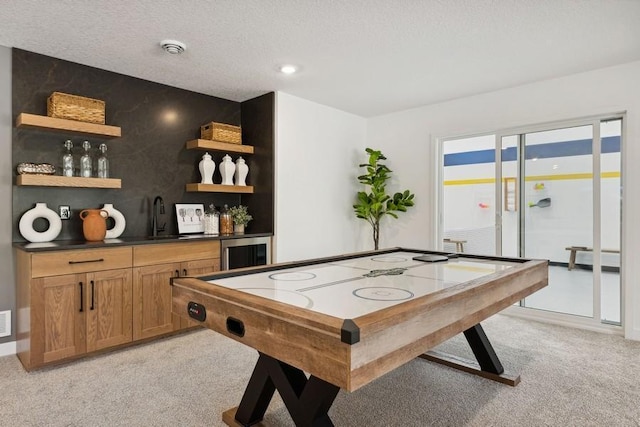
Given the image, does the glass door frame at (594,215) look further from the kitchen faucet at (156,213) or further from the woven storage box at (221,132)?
the kitchen faucet at (156,213)

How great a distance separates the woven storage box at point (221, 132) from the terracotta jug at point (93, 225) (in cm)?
137

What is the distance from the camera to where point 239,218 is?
417cm

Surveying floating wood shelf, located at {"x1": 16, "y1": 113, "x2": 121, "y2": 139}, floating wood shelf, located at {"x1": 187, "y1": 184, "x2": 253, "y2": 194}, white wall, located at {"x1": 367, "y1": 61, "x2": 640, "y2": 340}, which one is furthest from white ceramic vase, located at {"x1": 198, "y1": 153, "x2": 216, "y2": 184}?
white wall, located at {"x1": 367, "y1": 61, "x2": 640, "y2": 340}

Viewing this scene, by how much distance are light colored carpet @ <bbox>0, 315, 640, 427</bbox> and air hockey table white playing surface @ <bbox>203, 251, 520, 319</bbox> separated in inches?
30.5

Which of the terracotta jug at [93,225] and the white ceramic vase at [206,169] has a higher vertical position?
the white ceramic vase at [206,169]

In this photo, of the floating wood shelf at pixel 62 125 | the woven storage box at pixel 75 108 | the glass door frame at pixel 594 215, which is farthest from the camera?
the glass door frame at pixel 594 215

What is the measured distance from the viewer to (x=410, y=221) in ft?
16.0

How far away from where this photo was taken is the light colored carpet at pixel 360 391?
202 cm

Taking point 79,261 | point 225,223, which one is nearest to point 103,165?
point 79,261

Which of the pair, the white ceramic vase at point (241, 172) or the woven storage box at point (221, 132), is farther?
the white ceramic vase at point (241, 172)

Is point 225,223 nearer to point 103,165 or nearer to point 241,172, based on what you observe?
point 241,172

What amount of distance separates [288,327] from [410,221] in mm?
3888

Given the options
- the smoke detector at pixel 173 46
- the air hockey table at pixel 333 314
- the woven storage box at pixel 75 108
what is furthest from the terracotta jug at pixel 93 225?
the air hockey table at pixel 333 314

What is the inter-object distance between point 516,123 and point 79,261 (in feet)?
14.2
